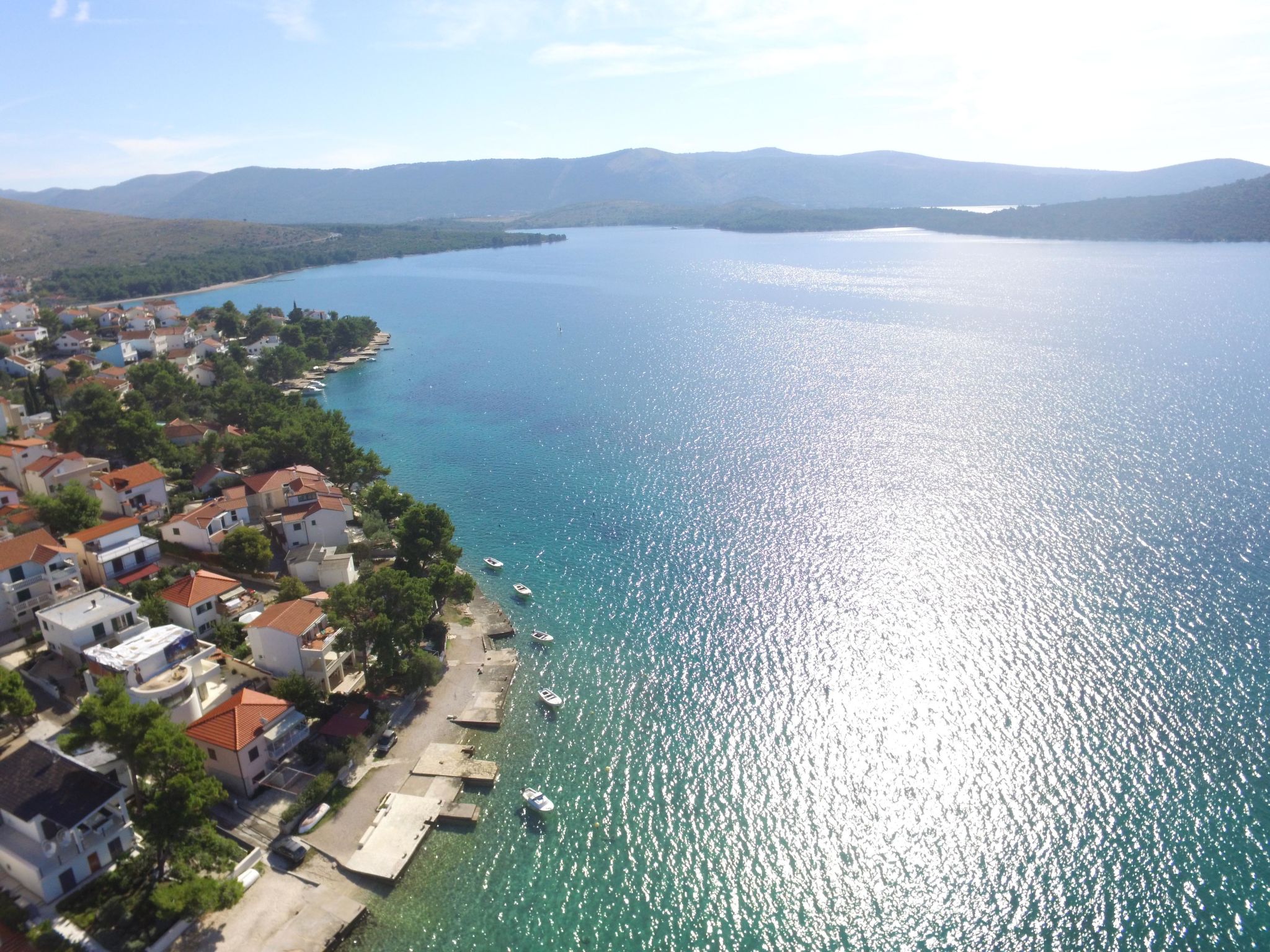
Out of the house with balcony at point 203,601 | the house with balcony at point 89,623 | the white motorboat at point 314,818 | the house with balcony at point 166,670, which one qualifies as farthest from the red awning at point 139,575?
the white motorboat at point 314,818

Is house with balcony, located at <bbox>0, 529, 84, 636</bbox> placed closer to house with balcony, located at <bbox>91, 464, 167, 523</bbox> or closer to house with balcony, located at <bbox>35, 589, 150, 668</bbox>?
house with balcony, located at <bbox>35, 589, 150, 668</bbox>

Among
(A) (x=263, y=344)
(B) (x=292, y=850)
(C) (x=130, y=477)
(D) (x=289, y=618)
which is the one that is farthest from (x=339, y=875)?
(A) (x=263, y=344)

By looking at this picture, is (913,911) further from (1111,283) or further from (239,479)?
(1111,283)

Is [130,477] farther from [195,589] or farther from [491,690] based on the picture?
[491,690]

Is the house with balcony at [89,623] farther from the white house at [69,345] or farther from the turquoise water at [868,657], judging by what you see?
the white house at [69,345]

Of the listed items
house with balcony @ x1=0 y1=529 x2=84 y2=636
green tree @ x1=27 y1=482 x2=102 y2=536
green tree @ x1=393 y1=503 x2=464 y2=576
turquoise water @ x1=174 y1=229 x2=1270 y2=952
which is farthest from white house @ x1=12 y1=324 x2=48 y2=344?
green tree @ x1=393 y1=503 x2=464 y2=576

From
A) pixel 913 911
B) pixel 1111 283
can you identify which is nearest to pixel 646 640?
pixel 913 911
